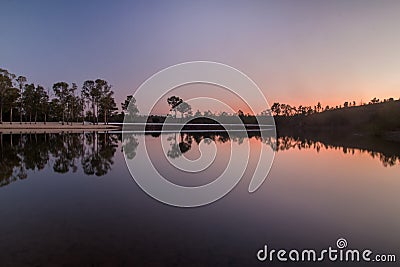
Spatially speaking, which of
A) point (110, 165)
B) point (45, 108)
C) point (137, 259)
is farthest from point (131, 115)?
point (137, 259)

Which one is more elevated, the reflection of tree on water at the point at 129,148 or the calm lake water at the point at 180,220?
the reflection of tree on water at the point at 129,148

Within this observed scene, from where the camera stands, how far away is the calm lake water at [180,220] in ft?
18.9

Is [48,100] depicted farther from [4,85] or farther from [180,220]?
[180,220]

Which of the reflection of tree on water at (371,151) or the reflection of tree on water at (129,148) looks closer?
the reflection of tree on water at (371,151)

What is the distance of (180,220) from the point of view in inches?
315

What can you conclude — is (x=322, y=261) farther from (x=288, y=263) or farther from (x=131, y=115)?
(x=131, y=115)

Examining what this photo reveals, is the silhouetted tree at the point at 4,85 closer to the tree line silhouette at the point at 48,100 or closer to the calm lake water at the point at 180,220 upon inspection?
the tree line silhouette at the point at 48,100

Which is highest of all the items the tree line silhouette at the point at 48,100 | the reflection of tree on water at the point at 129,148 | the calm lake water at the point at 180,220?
the tree line silhouette at the point at 48,100

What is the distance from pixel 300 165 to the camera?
59.6 feet

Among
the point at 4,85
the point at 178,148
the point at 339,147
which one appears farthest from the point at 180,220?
the point at 4,85

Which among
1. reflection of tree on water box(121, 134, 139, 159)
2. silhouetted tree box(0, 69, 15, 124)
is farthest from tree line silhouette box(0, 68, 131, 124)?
reflection of tree on water box(121, 134, 139, 159)

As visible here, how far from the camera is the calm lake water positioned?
5758 mm

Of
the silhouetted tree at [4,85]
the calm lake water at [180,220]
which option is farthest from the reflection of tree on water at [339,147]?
the silhouetted tree at [4,85]

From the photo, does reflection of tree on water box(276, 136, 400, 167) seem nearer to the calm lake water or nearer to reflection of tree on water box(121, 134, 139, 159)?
the calm lake water
